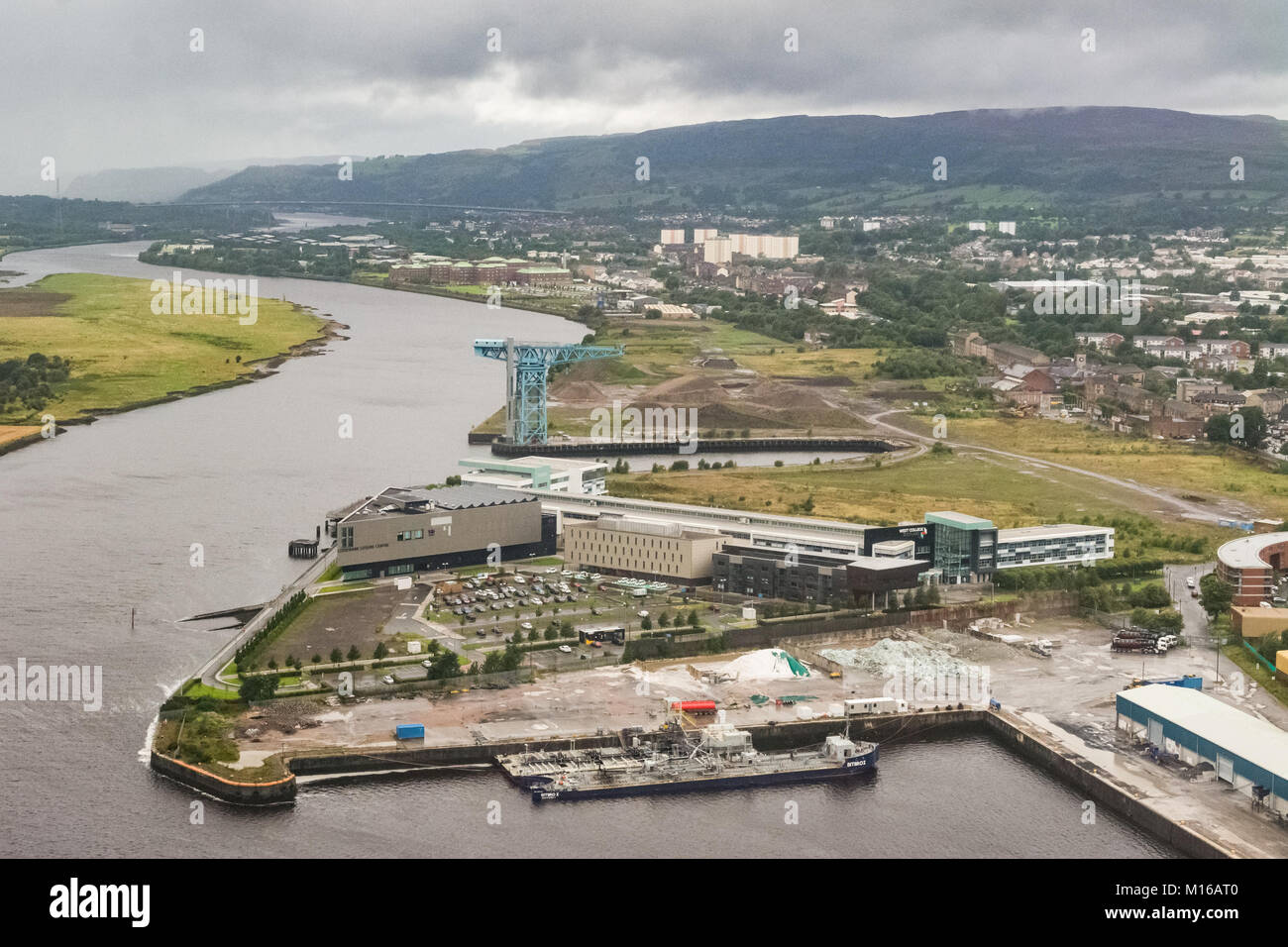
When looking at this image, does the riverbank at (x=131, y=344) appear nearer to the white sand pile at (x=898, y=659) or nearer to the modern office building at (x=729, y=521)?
the modern office building at (x=729, y=521)

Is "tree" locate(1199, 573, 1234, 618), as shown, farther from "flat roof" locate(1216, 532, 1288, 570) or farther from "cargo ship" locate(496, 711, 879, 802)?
"cargo ship" locate(496, 711, 879, 802)

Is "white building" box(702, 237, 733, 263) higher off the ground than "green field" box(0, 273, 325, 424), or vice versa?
"white building" box(702, 237, 733, 263)

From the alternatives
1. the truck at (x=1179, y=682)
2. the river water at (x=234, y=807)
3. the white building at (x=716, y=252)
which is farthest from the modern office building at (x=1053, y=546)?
the white building at (x=716, y=252)

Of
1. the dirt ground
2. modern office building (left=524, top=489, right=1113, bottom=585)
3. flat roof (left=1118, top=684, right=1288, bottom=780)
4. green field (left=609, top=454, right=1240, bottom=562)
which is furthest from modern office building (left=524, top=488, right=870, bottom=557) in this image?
flat roof (left=1118, top=684, right=1288, bottom=780)

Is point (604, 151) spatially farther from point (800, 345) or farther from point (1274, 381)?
point (1274, 381)

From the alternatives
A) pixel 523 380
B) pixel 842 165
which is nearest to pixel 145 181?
pixel 842 165

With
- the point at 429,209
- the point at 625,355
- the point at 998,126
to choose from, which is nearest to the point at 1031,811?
the point at 625,355
